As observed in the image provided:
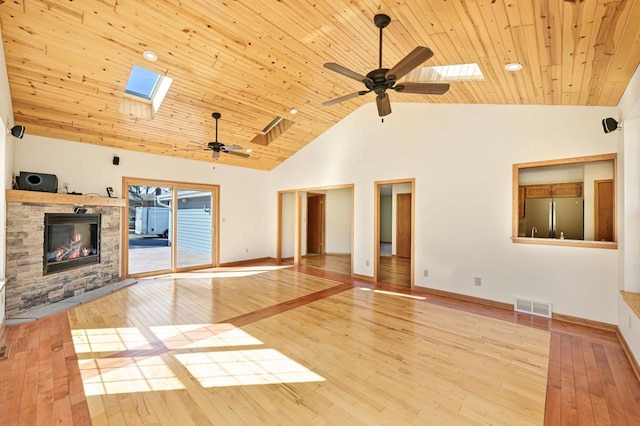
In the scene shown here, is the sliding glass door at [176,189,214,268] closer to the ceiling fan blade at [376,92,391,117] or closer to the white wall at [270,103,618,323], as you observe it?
the white wall at [270,103,618,323]

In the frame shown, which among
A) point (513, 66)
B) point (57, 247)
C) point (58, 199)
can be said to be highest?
point (513, 66)

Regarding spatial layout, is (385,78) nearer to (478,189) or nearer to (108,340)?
(478,189)

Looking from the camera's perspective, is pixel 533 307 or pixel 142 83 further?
pixel 142 83

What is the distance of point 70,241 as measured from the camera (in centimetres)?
476

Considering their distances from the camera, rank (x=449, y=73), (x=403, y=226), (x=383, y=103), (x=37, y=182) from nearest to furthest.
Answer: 1. (x=383, y=103)
2. (x=449, y=73)
3. (x=37, y=182)
4. (x=403, y=226)

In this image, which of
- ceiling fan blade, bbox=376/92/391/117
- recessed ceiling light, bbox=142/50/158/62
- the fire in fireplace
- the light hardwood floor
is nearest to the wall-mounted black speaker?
the fire in fireplace

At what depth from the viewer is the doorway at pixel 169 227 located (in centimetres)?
598

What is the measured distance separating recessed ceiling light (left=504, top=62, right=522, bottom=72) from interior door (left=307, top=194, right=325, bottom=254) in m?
6.89

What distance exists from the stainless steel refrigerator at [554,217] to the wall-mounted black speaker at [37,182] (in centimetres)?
816

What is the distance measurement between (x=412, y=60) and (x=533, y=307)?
383 centimetres

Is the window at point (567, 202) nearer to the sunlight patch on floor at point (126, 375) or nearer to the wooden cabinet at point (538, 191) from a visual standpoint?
the wooden cabinet at point (538, 191)

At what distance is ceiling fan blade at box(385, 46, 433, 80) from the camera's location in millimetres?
2232

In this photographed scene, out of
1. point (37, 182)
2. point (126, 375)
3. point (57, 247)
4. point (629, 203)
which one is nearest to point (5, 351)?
point (126, 375)

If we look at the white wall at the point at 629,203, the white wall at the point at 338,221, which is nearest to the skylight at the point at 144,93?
the white wall at the point at 629,203
